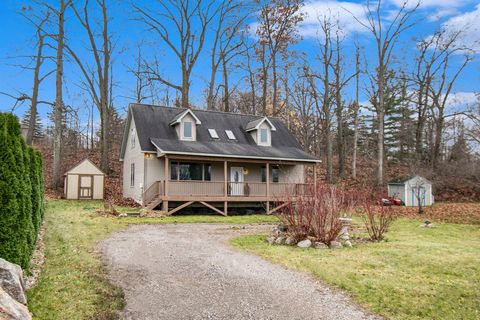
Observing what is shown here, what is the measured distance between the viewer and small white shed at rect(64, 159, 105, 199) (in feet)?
76.1

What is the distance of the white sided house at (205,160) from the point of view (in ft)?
63.5

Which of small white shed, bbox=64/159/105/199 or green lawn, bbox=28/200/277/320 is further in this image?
small white shed, bbox=64/159/105/199

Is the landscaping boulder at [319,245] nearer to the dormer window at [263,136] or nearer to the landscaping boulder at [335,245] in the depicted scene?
the landscaping boulder at [335,245]

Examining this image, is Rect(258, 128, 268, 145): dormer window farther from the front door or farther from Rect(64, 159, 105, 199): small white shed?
Rect(64, 159, 105, 199): small white shed

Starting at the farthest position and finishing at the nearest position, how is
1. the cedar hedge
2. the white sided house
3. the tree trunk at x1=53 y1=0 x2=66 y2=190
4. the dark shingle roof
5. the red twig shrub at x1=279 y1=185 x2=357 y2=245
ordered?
the tree trunk at x1=53 y1=0 x2=66 y2=190 → the dark shingle roof → the white sided house → the red twig shrub at x1=279 y1=185 x2=357 y2=245 → the cedar hedge

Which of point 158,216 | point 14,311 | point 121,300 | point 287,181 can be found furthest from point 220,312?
point 287,181

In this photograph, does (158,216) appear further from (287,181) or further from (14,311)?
(14,311)

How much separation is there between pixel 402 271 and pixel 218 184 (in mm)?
13366

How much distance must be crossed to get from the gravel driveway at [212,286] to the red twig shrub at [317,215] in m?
1.95

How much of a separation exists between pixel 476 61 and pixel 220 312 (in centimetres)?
3250

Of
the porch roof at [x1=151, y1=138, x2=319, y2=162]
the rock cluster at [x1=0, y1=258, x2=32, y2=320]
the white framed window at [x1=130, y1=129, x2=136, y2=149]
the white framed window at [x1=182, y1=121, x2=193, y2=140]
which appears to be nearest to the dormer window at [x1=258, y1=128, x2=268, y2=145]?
the porch roof at [x1=151, y1=138, x2=319, y2=162]

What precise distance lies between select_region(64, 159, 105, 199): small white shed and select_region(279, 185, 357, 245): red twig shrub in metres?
16.4

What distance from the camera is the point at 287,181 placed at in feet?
76.7

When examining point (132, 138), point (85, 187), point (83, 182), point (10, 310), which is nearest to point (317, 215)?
point (10, 310)
